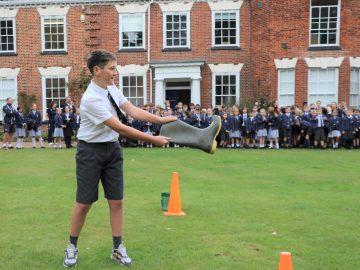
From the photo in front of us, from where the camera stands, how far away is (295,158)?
48.1ft

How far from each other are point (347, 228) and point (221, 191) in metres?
2.98

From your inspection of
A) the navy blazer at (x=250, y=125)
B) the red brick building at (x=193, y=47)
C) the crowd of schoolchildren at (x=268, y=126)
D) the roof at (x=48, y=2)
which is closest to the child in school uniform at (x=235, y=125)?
the crowd of schoolchildren at (x=268, y=126)

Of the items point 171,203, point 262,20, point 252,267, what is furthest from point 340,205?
point 262,20

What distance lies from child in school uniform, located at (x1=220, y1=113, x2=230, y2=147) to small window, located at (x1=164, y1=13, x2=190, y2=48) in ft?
19.0

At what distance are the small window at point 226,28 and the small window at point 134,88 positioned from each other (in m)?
4.14

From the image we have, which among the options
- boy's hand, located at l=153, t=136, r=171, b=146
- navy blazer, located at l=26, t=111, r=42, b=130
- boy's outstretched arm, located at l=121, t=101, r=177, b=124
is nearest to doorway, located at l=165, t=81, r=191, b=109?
navy blazer, located at l=26, t=111, r=42, b=130

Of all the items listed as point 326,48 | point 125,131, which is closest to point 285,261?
point 125,131

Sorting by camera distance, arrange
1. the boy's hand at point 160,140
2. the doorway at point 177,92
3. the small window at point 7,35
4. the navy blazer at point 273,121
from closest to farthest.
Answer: the boy's hand at point 160,140 → the navy blazer at point 273,121 → the doorway at point 177,92 → the small window at point 7,35

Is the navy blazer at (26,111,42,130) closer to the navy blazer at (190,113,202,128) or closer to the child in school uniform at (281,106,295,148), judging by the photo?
the navy blazer at (190,113,202,128)

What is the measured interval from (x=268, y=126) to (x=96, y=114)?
14870 mm

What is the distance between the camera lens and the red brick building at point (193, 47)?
2156cm

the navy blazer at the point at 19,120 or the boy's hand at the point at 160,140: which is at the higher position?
the boy's hand at the point at 160,140

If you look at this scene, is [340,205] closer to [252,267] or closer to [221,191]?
[221,191]

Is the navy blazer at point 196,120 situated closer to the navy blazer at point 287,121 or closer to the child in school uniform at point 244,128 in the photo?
the child in school uniform at point 244,128
